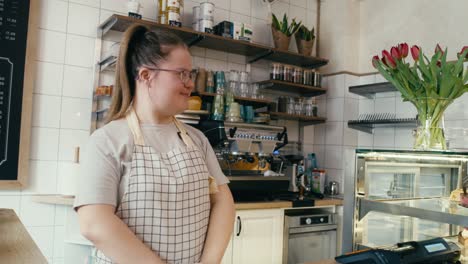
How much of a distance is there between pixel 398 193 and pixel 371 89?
1.79 meters

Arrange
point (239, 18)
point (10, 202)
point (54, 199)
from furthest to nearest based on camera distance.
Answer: point (239, 18) → point (10, 202) → point (54, 199)

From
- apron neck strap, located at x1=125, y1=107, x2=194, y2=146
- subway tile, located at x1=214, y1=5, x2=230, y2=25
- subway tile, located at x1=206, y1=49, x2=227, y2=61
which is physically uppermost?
subway tile, located at x1=214, y1=5, x2=230, y2=25

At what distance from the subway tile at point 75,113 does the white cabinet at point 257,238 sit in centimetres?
124

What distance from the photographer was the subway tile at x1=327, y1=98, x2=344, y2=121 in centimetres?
367

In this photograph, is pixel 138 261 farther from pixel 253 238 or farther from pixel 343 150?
pixel 343 150

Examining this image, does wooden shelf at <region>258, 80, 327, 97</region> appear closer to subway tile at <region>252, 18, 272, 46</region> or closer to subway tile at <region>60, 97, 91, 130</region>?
subway tile at <region>252, 18, 272, 46</region>

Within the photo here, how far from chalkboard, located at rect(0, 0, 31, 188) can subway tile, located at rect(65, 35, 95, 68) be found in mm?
275

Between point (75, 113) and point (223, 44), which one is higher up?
point (223, 44)

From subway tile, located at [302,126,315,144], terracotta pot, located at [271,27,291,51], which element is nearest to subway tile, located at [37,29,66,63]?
terracotta pot, located at [271,27,291,51]

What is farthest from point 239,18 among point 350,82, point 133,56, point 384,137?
point 133,56

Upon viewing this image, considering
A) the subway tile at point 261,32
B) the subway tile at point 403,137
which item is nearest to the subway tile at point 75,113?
the subway tile at point 261,32

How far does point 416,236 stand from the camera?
5.23 ft

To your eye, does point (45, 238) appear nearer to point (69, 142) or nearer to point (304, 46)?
point (69, 142)

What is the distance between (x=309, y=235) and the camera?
3.13m
